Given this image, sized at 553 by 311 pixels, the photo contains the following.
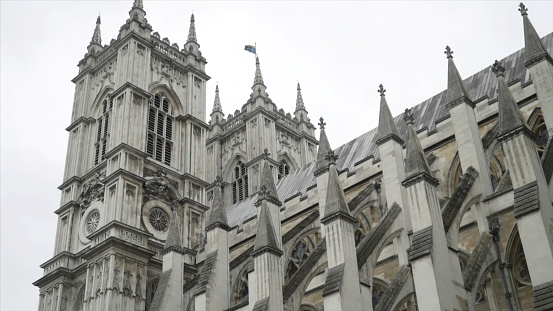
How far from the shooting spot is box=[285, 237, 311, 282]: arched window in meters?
28.2

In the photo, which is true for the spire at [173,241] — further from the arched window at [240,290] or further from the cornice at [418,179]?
the cornice at [418,179]

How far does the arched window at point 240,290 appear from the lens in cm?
2920

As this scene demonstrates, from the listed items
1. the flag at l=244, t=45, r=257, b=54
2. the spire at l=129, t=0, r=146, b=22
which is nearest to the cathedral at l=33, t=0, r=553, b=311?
the spire at l=129, t=0, r=146, b=22

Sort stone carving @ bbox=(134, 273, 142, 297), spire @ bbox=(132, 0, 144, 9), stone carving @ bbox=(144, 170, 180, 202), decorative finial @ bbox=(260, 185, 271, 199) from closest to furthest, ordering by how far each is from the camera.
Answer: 1. decorative finial @ bbox=(260, 185, 271, 199)
2. stone carving @ bbox=(134, 273, 142, 297)
3. stone carving @ bbox=(144, 170, 180, 202)
4. spire @ bbox=(132, 0, 144, 9)

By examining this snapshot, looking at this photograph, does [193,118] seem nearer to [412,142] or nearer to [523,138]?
[412,142]

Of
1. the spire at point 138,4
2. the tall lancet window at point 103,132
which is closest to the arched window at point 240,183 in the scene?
the tall lancet window at point 103,132

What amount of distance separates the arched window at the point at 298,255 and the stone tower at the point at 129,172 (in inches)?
179

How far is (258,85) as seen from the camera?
47469 mm

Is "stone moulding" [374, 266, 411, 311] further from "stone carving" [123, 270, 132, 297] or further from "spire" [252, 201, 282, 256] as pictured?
"stone carving" [123, 270, 132, 297]

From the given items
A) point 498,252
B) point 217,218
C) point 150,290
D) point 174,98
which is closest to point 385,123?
point 498,252

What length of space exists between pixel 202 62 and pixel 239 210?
9.32m

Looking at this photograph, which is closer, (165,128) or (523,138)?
(523,138)

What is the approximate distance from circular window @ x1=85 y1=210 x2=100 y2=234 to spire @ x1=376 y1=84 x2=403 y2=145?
1574 cm

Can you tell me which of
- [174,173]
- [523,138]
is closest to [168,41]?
[174,173]
